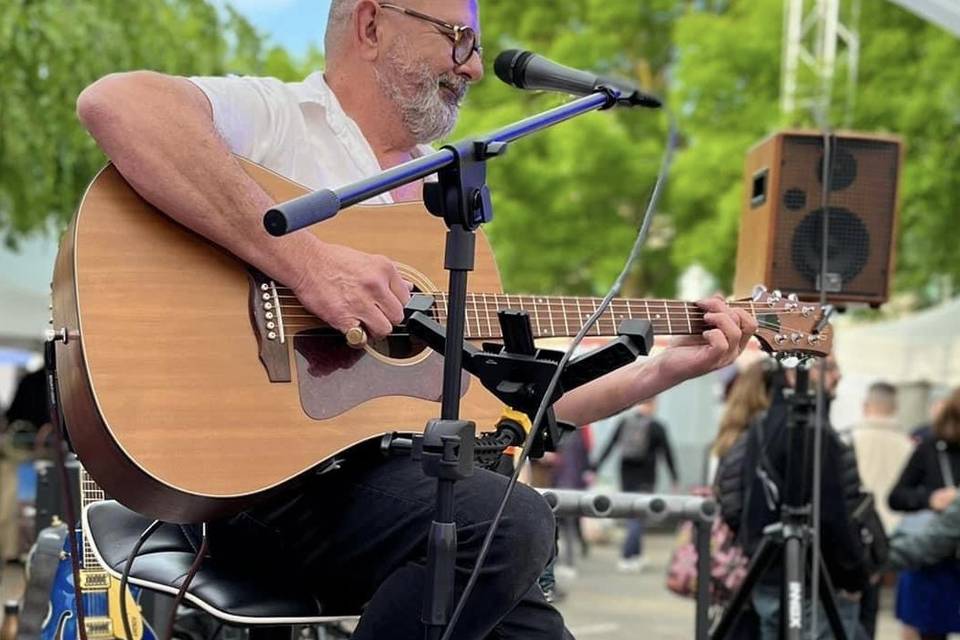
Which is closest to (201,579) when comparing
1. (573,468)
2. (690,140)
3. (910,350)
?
(573,468)

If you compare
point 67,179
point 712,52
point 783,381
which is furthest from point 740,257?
point 712,52

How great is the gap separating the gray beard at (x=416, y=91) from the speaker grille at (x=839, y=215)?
216cm

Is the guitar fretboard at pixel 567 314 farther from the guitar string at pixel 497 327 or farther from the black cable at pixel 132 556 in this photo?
the black cable at pixel 132 556

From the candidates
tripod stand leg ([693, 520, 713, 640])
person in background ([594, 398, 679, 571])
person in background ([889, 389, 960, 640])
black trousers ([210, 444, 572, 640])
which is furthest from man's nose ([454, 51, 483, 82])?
person in background ([594, 398, 679, 571])

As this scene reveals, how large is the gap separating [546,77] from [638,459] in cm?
1128

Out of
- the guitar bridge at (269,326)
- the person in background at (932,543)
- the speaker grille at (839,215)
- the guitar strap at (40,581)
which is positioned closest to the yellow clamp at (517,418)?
the guitar bridge at (269,326)

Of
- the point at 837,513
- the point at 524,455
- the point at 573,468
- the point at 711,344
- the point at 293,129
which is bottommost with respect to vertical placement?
the point at 573,468

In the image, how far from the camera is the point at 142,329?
2750 mm

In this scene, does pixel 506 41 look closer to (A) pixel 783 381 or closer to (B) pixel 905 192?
(B) pixel 905 192

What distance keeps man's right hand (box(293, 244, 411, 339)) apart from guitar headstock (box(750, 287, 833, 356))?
1.06 m

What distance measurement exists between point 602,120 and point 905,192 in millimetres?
4467

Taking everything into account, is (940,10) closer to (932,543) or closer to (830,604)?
(932,543)

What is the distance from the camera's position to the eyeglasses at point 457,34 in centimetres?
327

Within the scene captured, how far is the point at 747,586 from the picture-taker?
5348mm
